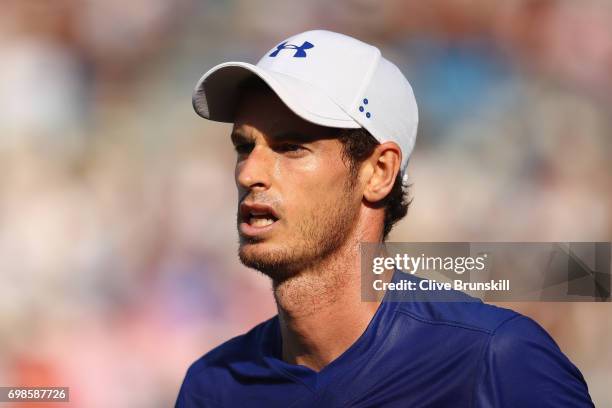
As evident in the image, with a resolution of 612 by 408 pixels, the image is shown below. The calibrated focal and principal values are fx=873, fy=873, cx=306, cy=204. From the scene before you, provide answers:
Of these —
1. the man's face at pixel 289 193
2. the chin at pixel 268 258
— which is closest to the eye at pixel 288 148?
the man's face at pixel 289 193

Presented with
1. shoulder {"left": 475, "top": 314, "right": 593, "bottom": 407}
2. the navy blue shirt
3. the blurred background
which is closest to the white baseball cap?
the navy blue shirt

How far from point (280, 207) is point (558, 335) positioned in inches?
126

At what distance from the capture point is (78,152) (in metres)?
5.07

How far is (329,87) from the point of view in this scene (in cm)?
202

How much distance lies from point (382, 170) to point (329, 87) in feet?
0.78

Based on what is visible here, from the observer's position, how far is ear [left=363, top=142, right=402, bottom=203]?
6.75 feet

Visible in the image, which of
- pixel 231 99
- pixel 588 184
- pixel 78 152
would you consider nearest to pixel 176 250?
pixel 78 152

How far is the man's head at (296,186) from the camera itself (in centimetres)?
193

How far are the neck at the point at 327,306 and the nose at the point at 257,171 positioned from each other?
0.23m

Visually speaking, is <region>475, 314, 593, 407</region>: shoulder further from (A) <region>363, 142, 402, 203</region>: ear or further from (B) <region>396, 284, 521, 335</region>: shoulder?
(A) <region>363, 142, 402, 203</region>: ear

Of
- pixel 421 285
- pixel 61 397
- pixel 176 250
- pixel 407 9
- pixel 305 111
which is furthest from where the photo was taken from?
pixel 407 9

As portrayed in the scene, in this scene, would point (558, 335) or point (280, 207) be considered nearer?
point (280, 207)

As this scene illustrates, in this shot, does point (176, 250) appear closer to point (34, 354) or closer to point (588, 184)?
point (34, 354)

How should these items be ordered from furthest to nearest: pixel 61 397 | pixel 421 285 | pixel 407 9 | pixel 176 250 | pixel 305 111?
pixel 407 9
pixel 176 250
pixel 61 397
pixel 421 285
pixel 305 111
